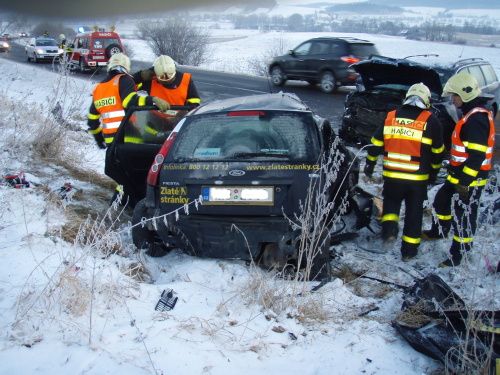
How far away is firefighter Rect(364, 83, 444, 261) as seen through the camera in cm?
439

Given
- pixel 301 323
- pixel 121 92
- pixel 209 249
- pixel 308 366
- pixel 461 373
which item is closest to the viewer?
pixel 461 373

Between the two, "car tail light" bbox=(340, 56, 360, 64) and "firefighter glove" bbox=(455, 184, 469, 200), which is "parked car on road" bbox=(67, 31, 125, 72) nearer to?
"car tail light" bbox=(340, 56, 360, 64)

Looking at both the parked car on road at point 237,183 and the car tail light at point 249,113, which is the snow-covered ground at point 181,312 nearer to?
the parked car on road at point 237,183

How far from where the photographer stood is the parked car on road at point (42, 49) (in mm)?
24531

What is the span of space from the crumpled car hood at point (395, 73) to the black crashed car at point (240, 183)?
3.92m

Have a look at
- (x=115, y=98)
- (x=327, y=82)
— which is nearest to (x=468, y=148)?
(x=115, y=98)

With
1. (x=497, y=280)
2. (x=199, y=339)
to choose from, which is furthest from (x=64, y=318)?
(x=497, y=280)

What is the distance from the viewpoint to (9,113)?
793 centimetres

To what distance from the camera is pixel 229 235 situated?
3.71 metres

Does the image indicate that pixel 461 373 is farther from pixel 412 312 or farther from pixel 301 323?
pixel 301 323

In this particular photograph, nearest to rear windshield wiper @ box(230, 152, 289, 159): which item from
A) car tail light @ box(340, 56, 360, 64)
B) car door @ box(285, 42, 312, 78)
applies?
car tail light @ box(340, 56, 360, 64)

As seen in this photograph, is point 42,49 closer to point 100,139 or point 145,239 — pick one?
point 100,139

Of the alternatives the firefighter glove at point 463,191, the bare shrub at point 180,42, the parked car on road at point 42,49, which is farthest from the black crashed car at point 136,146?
the bare shrub at point 180,42

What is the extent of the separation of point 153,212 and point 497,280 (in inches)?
115
